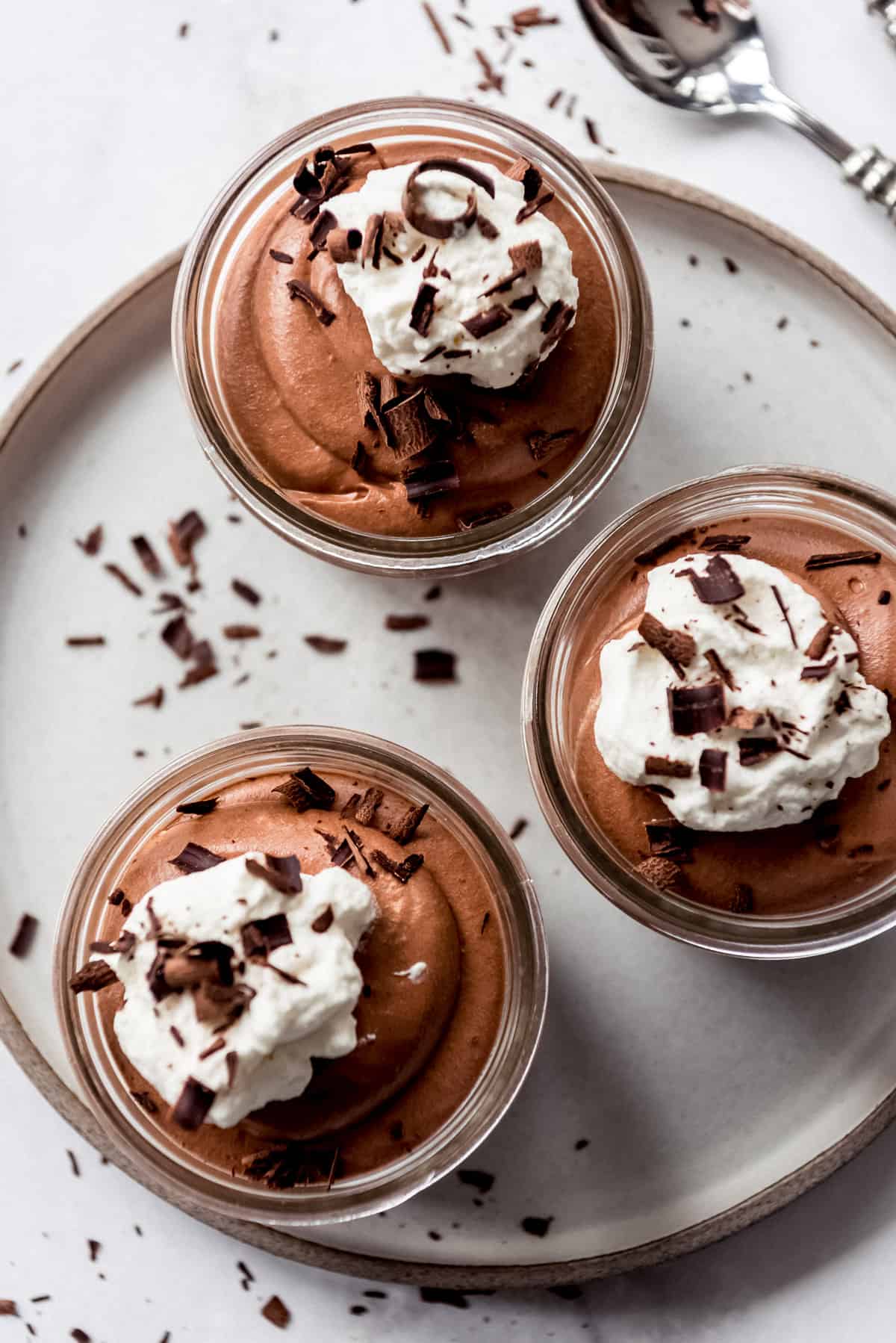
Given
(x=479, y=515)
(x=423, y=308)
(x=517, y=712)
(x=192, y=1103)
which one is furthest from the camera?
(x=517, y=712)

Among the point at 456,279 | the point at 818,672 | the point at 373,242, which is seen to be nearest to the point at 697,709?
the point at 818,672

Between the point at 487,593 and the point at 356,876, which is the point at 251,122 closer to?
the point at 487,593

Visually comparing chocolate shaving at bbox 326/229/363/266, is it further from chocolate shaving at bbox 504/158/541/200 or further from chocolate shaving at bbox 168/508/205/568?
chocolate shaving at bbox 168/508/205/568

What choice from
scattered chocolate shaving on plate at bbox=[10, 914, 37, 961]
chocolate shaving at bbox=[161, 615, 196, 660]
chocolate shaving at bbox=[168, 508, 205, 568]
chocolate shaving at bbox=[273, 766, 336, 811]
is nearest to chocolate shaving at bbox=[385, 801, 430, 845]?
chocolate shaving at bbox=[273, 766, 336, 811]

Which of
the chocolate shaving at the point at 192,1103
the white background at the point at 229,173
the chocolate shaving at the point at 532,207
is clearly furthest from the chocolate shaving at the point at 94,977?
the chocolate shaving at the point at 532,207

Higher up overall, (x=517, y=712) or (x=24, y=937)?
(x=517, y=712)

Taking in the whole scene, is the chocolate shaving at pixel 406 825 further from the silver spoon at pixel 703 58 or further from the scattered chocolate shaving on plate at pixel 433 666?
the silver spoon at pixel 703 58

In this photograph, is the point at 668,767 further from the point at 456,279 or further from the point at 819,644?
the point at 456,279
